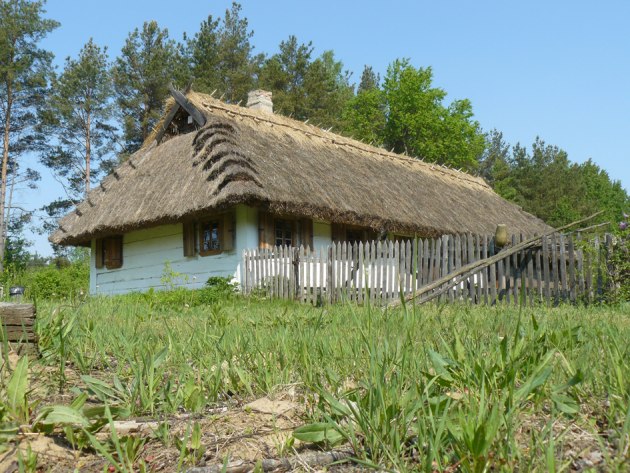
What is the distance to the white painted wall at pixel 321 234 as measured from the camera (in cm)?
1688

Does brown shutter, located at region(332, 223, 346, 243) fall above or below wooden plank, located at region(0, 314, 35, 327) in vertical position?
above

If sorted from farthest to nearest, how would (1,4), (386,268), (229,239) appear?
(1,4) → (229,239) → (386,268)

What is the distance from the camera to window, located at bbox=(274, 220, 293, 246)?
16188 millimetres

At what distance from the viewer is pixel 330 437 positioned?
69.9 inches

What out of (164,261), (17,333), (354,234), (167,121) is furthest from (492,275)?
(167,121)

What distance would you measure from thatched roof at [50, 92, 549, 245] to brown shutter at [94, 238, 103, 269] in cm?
45

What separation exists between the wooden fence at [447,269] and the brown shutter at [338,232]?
3648 mm

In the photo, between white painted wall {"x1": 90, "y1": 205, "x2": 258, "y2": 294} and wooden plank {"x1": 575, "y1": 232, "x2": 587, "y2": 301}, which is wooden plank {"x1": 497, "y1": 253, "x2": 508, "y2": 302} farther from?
white painted wall {"x1": 90, "y1": 205, "x2": 258, "y2": 294}

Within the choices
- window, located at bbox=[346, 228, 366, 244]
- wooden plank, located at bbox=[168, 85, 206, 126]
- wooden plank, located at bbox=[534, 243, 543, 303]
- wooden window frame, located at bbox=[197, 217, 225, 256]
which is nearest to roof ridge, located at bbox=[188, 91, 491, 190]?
wooden plank, located at bbox=[168, 85, 206, 126]

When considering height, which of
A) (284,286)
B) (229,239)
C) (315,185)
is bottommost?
(284,286)

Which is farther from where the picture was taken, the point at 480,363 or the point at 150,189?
the point at 150,189

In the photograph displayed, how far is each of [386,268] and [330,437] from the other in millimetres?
10021

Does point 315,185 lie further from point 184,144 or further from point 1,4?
point 1,4

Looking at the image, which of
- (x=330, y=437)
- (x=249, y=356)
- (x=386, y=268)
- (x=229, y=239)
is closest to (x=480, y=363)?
(x=330, y=437)
